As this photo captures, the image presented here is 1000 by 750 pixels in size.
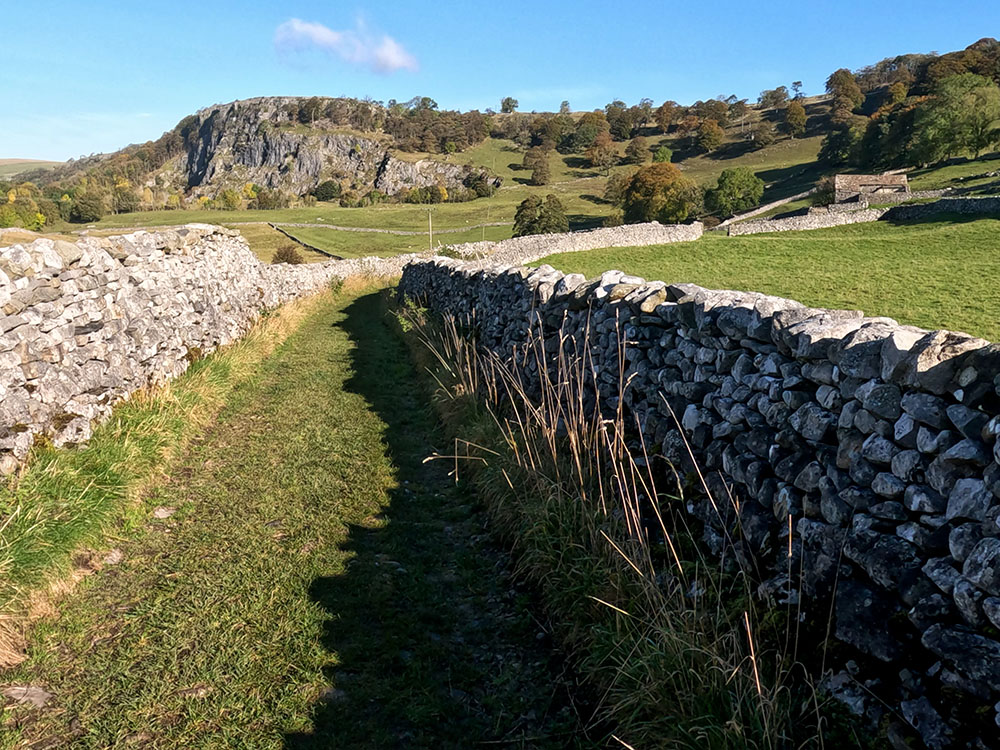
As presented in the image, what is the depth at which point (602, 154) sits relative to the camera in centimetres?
14400

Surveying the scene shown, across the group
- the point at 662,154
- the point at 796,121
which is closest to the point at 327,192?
the point at 662,154

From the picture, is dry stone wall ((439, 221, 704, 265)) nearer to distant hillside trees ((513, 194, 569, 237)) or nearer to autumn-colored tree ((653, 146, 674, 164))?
distant hillside trees ((513, 194, 569, 237))

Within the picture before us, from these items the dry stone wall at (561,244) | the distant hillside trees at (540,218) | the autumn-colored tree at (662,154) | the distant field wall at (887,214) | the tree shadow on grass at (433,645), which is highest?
the autumn-colored tree at (662,154)

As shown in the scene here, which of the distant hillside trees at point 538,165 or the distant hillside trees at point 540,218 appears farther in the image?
the distant hillside trees at point 538,165

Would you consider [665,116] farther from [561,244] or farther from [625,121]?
[561,244]

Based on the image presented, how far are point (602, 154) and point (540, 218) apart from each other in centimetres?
8203

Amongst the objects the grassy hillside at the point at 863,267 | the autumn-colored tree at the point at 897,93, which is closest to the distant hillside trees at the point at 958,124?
the grassy hillside at the point at 863,267

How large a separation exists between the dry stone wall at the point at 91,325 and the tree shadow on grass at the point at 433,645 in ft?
12.9

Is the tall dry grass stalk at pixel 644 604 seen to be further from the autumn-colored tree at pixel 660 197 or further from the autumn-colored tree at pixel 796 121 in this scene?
the autumn-colored tree at pixel 796 121

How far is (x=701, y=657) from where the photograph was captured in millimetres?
3689

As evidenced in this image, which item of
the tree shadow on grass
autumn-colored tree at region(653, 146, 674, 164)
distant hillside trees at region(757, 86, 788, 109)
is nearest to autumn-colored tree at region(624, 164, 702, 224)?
autumn-colored tree at region(653, 146, 674, 164)

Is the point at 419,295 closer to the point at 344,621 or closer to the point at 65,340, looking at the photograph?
the point at 65,340

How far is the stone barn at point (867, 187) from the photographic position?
53013 mm

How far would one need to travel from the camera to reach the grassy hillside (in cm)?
1208
